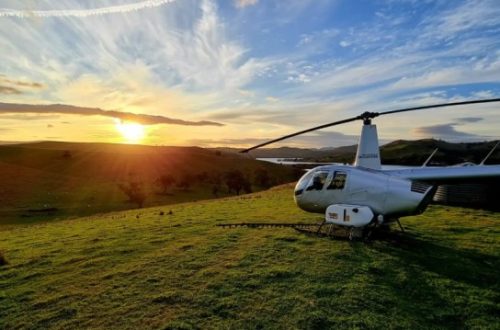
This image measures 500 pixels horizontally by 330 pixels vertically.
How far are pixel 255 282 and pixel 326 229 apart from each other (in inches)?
324

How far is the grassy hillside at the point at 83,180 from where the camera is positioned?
193 ft

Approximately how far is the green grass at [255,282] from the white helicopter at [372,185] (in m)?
1.32

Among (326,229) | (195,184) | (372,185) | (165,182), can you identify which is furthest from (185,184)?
(372,185)

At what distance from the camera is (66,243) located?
58.9ft

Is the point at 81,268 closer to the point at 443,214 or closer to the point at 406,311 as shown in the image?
the point at 406,311

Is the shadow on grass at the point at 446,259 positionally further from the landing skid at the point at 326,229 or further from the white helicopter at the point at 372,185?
the white helicopter at the point at 372,185

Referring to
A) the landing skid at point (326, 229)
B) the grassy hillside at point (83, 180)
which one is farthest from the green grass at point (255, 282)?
the grassy hillside at point (83, 180)

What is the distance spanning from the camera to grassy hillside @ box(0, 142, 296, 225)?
58.8 m

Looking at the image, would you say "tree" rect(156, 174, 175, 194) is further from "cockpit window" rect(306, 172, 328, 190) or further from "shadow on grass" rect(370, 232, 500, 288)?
"shadow on grass" rect(370, 232, 500, 288)

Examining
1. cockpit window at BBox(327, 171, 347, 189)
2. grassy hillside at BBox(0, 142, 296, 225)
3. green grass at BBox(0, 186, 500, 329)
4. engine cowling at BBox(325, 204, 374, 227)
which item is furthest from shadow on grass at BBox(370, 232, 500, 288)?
grassy hillside at BBox(0, 142, 296, 225)

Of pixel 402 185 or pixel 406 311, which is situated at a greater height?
pixel 402 185

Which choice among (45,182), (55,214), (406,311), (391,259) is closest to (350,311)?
(406,311)

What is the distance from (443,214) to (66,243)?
23041 mm

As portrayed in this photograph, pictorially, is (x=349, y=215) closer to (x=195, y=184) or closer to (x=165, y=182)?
(x=165, y=182)
